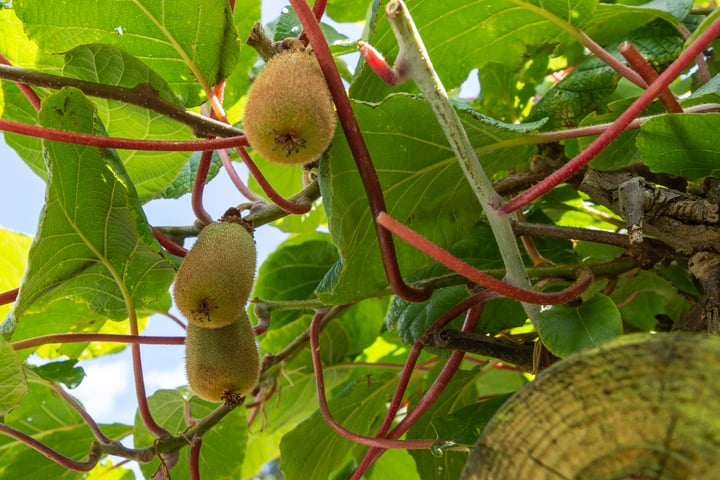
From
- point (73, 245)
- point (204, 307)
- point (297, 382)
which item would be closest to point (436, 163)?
point (204, 307)

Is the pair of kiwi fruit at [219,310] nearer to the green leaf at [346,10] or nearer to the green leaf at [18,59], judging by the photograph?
the green leaf at [18,59]

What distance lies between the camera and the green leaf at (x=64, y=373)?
1164mm

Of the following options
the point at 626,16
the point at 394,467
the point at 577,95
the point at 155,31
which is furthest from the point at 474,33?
the point at 394,467

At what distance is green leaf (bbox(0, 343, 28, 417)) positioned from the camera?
2.70 feet

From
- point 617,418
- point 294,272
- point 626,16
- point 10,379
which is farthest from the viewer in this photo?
point 294,272

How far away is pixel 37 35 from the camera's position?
2.80 ft

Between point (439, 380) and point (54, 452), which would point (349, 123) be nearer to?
point (439, 380)

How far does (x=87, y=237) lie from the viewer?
0.90 metres

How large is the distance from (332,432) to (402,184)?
450 millimetres

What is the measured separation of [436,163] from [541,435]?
45 cm

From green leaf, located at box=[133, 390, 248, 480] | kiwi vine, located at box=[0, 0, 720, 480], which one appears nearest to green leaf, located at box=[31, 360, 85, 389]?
kiwi vine, located at box=[0, 0, 720, 480]

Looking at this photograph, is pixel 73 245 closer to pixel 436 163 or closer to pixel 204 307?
pixel 204 307

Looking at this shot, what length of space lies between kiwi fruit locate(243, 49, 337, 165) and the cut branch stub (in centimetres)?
31

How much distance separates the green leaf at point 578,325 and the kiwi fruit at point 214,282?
288 millimetres
